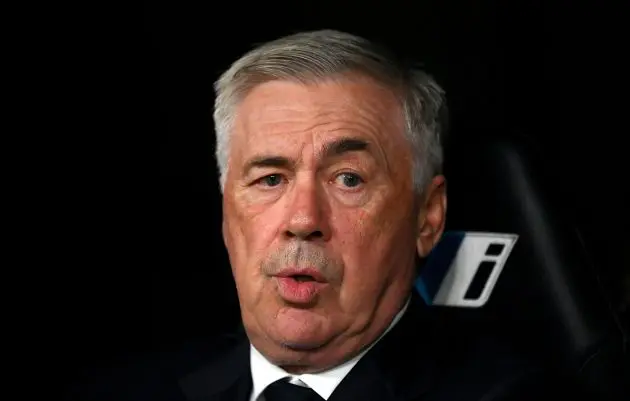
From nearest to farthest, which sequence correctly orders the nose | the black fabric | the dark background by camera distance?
the nose → the black fabric → the dark background

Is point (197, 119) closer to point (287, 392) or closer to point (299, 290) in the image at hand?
point (299, 290)

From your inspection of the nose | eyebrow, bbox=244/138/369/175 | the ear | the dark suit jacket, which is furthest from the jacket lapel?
eyebrow, bbox=244/138/369/175

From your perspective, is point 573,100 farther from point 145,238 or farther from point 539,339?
point 145,238

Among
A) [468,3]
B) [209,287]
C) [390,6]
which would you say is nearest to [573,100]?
[468,3]

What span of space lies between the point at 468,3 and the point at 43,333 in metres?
1.25

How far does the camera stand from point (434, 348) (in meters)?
2.12

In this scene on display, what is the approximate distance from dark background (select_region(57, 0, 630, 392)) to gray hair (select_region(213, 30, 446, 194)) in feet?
0.42

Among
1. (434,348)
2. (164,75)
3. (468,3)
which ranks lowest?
(434,348)

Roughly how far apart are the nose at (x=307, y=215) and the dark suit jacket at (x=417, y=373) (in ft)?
0.93

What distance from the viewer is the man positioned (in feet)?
6.56

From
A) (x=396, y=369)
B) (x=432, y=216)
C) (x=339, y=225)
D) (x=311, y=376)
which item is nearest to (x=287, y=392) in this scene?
(x=311, y=376)

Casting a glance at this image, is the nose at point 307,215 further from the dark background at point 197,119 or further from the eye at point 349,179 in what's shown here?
the dark background at point 197,119

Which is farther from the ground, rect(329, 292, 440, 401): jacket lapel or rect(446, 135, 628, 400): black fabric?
rect(446, 135, 628, 400): black fabric

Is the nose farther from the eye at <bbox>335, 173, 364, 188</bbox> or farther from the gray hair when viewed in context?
the gray hair
